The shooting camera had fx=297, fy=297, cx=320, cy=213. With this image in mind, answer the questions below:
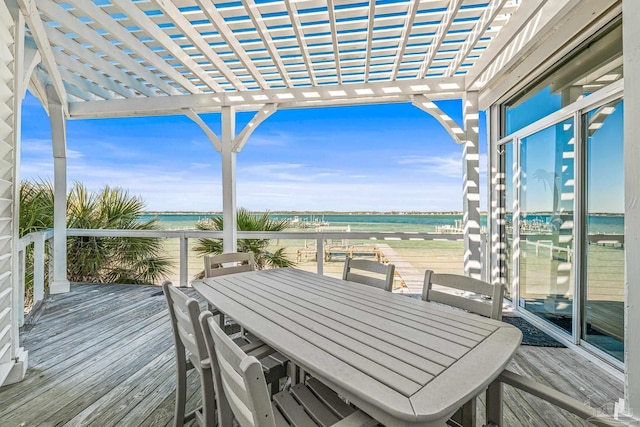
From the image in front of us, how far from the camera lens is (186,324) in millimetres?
1272

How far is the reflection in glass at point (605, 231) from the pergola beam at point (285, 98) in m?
Answer: 1.68

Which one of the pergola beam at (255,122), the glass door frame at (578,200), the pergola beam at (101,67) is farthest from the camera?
the pergola beam at (255,122)

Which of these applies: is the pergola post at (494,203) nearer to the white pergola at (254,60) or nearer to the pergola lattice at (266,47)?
the white pergola at (254,60)

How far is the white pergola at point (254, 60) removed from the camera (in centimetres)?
211

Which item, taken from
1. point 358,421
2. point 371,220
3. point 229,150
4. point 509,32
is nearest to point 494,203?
point 509,32

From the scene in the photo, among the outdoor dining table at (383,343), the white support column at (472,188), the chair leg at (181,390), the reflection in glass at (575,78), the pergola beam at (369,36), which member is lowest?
the chair leg at (181,390)

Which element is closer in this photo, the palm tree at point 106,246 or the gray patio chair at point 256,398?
the gray patio chair at point 256,398

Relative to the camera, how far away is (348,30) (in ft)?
9.25

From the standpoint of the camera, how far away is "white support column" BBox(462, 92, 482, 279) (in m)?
3.70

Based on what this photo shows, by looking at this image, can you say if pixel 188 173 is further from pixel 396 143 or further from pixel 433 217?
pixel 433 217

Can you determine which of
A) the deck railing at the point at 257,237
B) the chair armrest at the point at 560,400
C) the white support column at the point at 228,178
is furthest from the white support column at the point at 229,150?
the chair armrest at the point at 560,400

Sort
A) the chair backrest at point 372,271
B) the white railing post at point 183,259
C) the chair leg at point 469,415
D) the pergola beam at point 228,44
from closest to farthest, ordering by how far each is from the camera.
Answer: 1. the chair leg at point 469,415
2. the chair backrest at point 372,271
3. the pergola beam at point 228,44
4. the white railing post at point 183,259

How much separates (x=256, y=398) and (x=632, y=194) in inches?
67.3

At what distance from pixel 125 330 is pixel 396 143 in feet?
58.5
